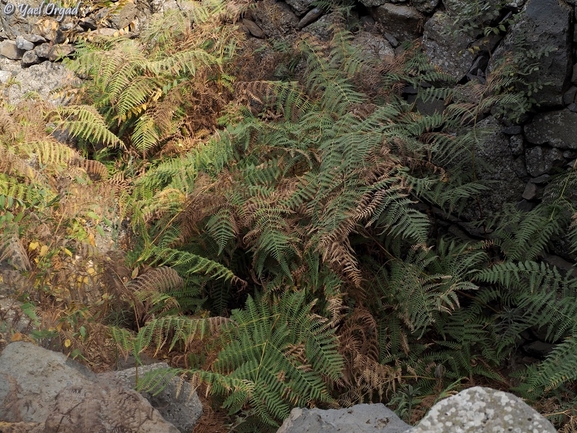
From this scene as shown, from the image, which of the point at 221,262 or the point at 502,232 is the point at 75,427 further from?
the point at 502,232

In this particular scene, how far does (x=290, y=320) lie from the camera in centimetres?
398

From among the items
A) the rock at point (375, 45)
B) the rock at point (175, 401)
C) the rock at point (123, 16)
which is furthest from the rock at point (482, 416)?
the rock at point (123, 16)

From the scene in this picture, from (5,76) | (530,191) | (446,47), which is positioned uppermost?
(446,47)

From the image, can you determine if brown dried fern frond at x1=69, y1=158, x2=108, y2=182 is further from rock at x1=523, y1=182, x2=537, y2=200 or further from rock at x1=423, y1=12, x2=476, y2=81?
rock at x1=523, y1=182, x2=537, y2=200

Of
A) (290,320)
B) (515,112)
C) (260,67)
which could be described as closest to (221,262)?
(290,320)

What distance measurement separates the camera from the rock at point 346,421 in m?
2.87

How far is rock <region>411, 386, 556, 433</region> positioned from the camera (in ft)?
7.59

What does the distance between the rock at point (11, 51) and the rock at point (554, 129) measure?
4232 mm

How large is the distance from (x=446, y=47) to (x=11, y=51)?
3.68 meters

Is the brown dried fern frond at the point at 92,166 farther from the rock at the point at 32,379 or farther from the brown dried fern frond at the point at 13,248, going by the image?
the rock at the point at 32,379

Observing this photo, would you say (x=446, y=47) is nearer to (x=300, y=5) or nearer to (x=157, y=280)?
(x=300, y=5)

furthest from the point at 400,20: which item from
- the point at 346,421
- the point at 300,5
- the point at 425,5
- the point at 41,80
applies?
the point at 346,421

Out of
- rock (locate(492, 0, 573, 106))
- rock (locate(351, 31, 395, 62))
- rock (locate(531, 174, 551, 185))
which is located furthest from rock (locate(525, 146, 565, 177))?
rock (locate(351, 31, 395, 62))

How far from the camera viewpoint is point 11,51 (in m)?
6.06
